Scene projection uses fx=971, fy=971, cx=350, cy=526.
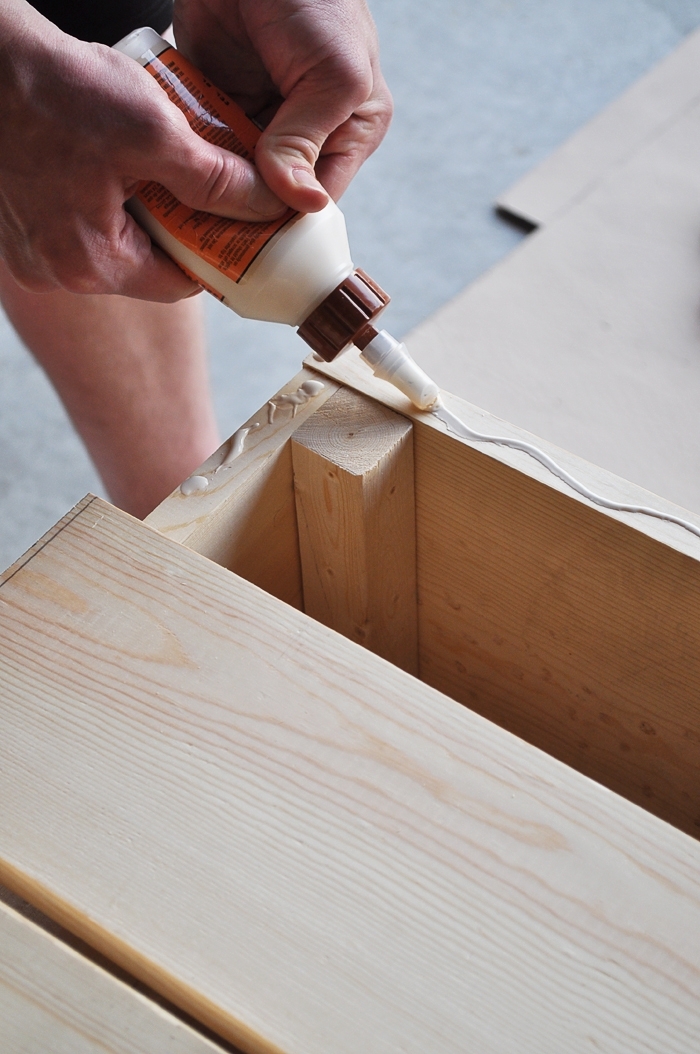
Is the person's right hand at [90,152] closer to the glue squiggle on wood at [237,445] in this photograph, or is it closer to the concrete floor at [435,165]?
the glue squiggle on wood at [237,445]

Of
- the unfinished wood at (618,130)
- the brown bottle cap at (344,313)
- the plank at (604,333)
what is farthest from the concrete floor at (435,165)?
the brown bottle cap at (344,313)

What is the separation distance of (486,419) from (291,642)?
227mm

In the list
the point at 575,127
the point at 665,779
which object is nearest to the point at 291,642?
the point at 665,779

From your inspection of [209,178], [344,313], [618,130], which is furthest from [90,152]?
[618,130]

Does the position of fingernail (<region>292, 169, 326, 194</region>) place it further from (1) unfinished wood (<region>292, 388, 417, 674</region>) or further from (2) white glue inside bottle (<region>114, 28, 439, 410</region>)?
(1) unfinished wood (<region>292, 388, 417, 674</region>)

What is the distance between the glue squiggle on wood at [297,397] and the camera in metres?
0.70

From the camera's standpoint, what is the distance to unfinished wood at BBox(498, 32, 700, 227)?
1423mm

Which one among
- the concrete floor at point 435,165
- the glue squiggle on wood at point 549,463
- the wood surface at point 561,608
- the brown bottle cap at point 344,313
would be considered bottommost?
the concrete floor at point 435,165

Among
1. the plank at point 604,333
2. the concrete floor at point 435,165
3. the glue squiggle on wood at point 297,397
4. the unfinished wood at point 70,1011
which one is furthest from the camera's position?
the concrete floor at point 435,165

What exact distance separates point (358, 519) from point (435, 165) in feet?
4.58

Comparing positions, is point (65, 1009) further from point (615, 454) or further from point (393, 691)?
point (615, 454)

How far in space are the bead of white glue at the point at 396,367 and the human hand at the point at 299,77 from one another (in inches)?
3.9

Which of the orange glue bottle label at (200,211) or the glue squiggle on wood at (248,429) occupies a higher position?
the orange glue bottle label at (200,211)

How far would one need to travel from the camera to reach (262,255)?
2.00ft
